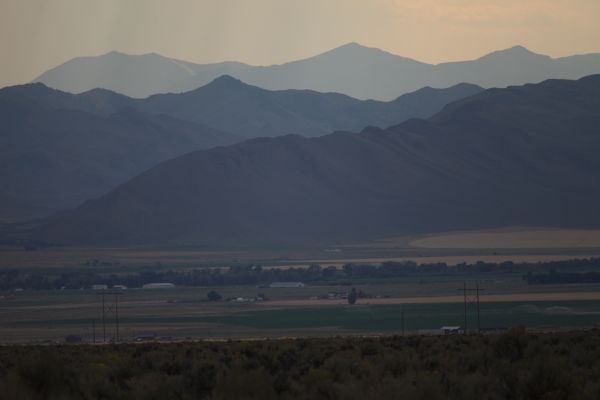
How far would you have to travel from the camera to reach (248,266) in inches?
5089

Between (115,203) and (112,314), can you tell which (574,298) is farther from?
(115,203)

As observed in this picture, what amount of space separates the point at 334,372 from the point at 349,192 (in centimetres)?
15323

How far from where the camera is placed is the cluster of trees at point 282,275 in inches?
4520

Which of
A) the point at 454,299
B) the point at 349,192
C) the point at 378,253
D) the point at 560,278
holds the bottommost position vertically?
the point at 454,299

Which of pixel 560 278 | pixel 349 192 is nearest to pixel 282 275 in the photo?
pixel 560 278

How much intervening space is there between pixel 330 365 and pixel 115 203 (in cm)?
15185

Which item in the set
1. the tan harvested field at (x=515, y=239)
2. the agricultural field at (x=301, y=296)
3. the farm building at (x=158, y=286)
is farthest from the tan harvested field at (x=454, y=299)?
the tan harvested field at (x=515, y=239)

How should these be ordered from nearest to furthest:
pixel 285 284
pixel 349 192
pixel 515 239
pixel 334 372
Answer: pixel 334 372
pixel 285 284
pixel 515 239
pixel 349 192

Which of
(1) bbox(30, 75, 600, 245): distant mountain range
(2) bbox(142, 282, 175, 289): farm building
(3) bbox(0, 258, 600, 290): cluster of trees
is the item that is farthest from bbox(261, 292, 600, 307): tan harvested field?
(1) bbox(30, 75, 600, 245): distant mountain range

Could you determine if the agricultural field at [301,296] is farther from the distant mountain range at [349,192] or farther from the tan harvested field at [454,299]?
the distant mountain range at [349,192]

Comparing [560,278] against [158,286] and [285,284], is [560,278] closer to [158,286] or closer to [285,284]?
[285,284]

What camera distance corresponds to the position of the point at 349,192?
180625mm

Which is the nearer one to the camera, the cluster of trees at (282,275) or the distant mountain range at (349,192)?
the cluster of trees at (282,275)

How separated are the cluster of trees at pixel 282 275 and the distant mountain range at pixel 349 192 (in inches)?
1654
